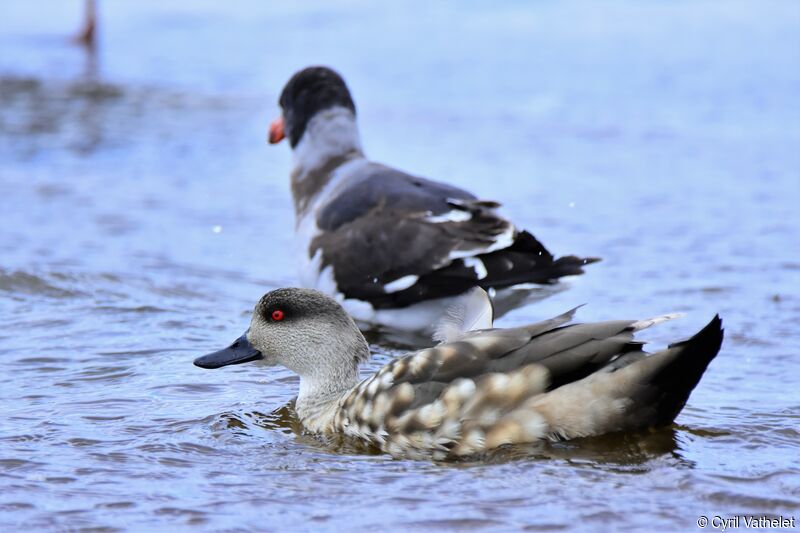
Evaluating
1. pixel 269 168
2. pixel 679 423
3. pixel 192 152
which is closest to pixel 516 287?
pixel 679 423

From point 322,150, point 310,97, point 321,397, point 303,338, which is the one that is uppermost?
point 310,97

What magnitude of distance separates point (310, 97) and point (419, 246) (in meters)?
2.57

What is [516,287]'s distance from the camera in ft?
25.2

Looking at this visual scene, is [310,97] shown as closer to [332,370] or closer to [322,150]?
[322,150]

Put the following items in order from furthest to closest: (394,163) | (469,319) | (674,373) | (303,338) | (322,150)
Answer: (394,163) → (322,150) → (469,319) → (303,338) → (674,373)

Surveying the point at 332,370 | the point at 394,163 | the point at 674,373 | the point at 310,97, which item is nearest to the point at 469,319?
the point at 332,370

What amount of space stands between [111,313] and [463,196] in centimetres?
230

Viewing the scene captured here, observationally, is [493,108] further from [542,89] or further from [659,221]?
[659,221]

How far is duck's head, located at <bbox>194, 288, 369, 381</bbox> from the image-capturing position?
6.20m

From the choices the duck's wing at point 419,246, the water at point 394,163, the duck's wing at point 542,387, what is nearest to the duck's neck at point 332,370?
the water at point 394,163

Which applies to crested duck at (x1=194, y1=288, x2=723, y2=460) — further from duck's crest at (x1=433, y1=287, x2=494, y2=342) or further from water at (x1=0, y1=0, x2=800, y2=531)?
duck's crest at (x1=433, y1=287, x2=494, y2=342)

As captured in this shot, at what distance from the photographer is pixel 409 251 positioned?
7.76m

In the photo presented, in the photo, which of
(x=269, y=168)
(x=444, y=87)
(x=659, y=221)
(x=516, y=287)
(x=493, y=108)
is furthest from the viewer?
(x=444, y=87)

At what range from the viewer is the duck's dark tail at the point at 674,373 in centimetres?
521
